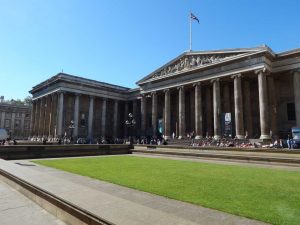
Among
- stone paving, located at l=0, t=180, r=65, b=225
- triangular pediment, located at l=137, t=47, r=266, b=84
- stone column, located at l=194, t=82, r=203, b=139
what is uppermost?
triangular pediment, located at l=137, t=47, r=266, b=84

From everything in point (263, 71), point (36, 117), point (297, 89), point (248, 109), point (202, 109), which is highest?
point (263, 71)

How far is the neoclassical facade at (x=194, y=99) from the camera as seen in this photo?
38250mm

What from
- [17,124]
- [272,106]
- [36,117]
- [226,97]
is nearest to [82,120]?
[36,117]

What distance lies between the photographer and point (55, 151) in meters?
24.3

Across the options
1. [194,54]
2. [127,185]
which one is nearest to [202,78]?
[194,54]

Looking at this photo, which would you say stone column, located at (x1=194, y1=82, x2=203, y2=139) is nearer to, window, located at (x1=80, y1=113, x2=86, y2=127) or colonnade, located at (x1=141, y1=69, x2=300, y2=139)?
colonnade, located at (x1=141, y1=69, x2=300, y2=139)

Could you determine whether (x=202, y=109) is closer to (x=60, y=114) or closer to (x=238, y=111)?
(x=238, y=111)

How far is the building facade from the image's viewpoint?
325 feet

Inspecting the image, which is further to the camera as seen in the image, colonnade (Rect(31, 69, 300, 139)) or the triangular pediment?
the triangular pediment

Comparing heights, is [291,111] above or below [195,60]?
below

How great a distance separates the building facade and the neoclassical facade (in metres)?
39.8

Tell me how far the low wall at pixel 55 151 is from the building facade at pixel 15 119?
83425 mm

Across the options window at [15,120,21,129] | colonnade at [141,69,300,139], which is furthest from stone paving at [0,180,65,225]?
window at [15,120,21,129]

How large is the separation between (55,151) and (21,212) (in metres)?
18.1
